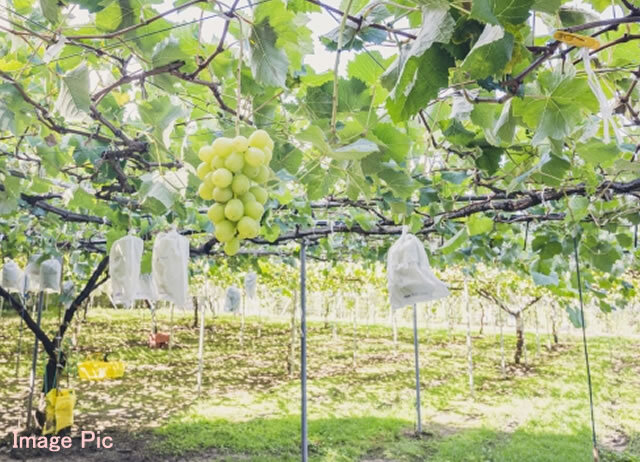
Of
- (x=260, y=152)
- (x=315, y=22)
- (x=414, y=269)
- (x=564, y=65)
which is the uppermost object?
(x=315, y=22)

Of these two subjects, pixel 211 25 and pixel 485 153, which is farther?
pixel 485 153

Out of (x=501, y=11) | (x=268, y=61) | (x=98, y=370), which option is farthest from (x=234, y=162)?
(x=98, y=370)

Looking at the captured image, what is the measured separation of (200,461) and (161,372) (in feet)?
17.9

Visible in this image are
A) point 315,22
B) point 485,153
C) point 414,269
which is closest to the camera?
point 315,22

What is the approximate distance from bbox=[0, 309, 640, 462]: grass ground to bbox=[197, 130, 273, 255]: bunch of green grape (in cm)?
551

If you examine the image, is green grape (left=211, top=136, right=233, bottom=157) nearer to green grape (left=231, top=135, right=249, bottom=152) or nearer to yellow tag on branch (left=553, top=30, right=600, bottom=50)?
green grape (left=231, top=135, right=249, bottom=152)

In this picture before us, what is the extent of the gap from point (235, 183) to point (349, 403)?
8.34 meters

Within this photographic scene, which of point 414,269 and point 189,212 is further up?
point 189,212

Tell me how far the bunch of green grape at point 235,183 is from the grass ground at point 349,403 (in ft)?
18.1

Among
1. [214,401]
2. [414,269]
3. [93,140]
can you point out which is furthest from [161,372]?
[414,269]

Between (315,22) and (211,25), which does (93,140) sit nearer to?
(211,25)

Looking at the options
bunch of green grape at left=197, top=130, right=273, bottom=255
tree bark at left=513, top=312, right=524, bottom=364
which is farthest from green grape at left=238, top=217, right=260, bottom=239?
tree bark at left=513, top=312, right=524, bottom=364

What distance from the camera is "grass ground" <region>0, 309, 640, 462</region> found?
6227mm

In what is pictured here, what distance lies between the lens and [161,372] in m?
10.7
